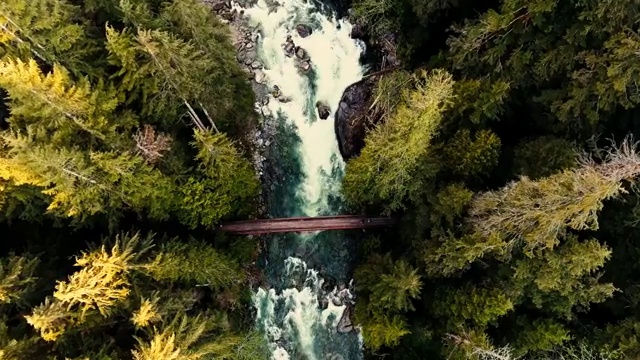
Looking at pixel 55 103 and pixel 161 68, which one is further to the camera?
pixel 161 68

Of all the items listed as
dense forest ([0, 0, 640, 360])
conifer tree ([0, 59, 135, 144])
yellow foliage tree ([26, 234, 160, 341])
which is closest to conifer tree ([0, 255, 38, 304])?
dense forest ([0, 0, 640, 360])

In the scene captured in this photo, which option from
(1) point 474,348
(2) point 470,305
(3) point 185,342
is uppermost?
(2) point 470,305

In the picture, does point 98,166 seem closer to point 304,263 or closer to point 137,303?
point 137,303

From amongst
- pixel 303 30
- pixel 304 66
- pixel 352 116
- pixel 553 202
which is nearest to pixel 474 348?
pixel 553 202

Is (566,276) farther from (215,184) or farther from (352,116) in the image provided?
(215,184)

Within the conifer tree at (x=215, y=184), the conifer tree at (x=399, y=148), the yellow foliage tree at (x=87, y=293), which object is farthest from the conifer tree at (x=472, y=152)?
the yellow foliage tree at (x=87, y=293)
